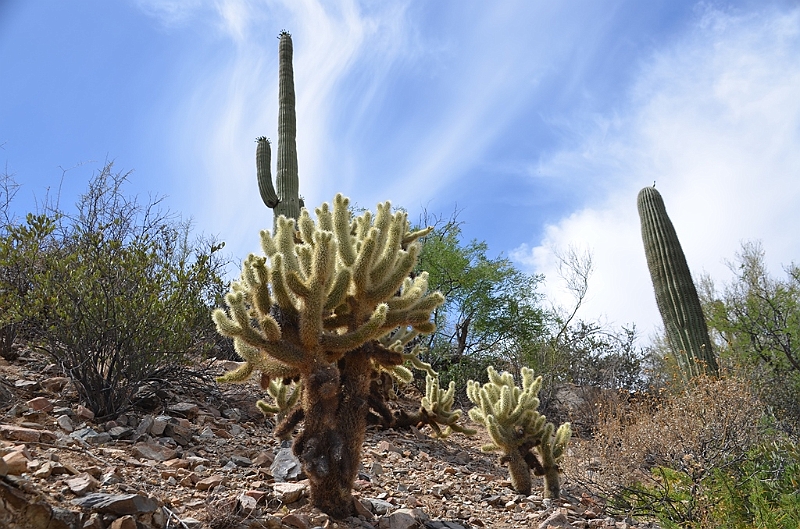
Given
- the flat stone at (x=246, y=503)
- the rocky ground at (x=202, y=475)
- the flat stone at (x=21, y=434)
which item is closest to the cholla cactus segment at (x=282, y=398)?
the rocky ground at (x=202, y=475)

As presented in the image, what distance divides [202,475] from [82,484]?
0.99 m

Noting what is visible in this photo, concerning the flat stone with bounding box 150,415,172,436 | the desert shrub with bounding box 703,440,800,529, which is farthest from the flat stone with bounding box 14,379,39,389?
the desert shrub with bounding box 703,440,800,529

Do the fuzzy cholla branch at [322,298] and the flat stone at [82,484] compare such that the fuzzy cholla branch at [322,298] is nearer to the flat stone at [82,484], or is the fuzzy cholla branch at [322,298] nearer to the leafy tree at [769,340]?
the flat stone at [82,484]

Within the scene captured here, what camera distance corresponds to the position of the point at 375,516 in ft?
13.4

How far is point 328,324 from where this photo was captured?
4180mm

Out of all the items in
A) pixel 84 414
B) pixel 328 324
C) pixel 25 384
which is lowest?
pixel 84 414

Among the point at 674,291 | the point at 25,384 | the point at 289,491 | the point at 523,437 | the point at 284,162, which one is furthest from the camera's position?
the point at 284,162

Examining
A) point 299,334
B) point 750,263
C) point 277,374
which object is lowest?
point 277,374

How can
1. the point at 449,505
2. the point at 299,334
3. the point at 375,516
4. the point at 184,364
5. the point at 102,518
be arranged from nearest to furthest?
the point at 102,518 → the point at 299,334 → the point at 375,516 → the point at 449,505 → the point at 184,364

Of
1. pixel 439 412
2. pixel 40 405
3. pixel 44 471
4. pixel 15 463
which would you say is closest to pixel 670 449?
pixel 439 412

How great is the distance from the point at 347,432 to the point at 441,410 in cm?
277

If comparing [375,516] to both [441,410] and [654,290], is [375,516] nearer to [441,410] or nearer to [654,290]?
[441,410]

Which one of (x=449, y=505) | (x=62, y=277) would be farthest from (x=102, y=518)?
(x=62, y=277)

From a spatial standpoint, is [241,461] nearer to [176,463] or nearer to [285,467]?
[285,467]
